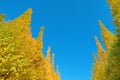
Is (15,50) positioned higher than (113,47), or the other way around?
(15,50)

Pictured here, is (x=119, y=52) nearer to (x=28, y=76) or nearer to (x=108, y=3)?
(x=108, y=3)

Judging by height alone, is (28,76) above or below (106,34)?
below

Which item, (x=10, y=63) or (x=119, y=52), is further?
(x=10, y=63)

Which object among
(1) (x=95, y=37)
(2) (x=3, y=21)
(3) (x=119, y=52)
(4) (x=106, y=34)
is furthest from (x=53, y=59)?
(3) (x=119, y=52)

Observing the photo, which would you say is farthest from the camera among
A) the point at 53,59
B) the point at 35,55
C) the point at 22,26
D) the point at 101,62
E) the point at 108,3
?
the point at 53,59

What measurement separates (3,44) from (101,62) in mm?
39372

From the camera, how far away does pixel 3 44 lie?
81.7 feet

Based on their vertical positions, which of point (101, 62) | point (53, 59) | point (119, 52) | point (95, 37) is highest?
point (53, 59)

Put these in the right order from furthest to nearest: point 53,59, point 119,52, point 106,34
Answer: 1. point 53,59
2. point 106,34
3. point 119,52

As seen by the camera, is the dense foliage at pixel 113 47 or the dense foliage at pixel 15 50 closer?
the dense foliage at pixel 113 47

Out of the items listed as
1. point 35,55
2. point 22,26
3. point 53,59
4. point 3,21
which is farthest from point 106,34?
point 53,59

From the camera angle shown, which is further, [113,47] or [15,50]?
[15,50]

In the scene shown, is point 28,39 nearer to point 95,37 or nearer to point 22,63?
point 22,63

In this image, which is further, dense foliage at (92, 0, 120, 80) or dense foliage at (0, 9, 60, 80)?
dense foliage at (0, 9, 60, 80)
